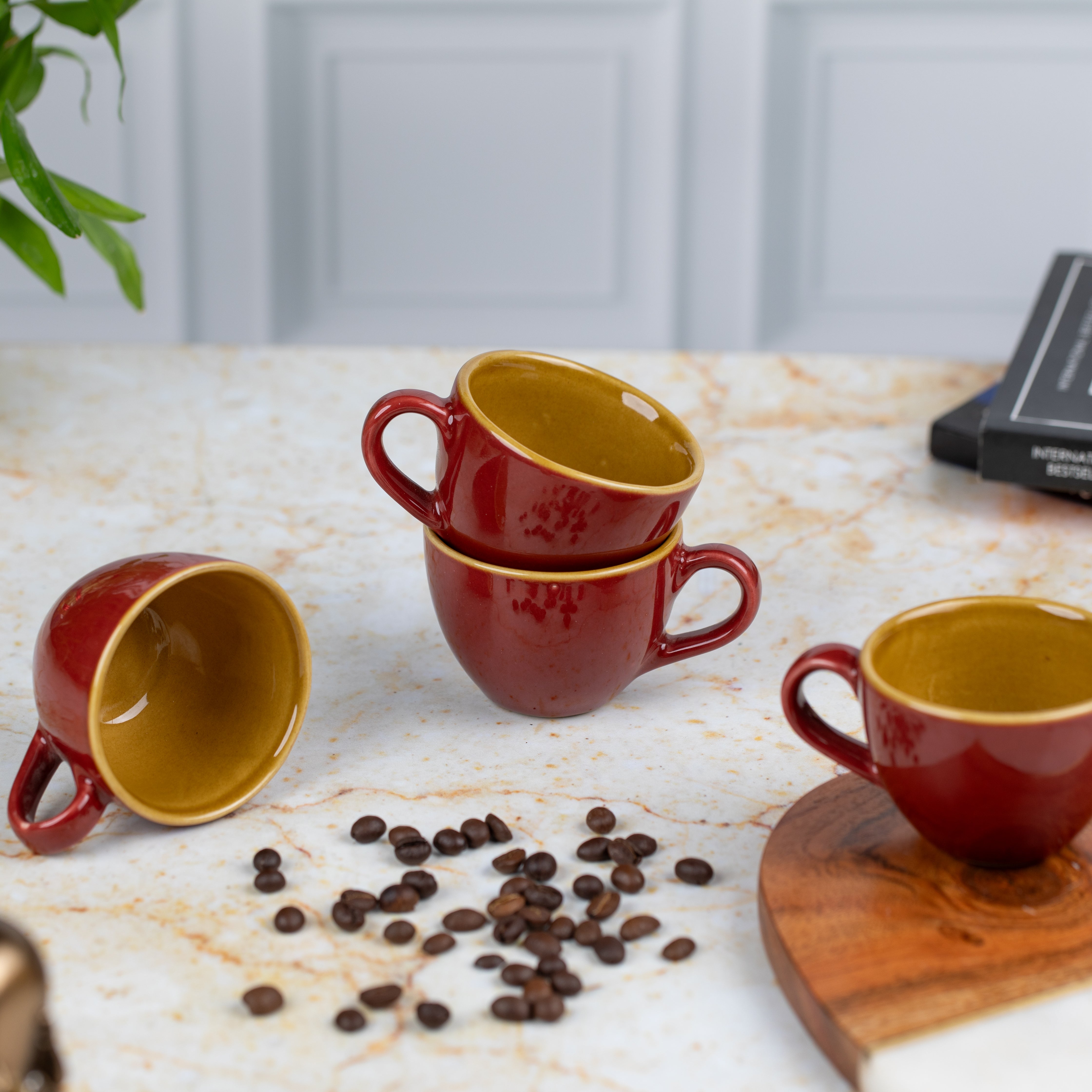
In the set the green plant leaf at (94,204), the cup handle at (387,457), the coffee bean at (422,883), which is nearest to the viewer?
the coffee bean at (422,883)

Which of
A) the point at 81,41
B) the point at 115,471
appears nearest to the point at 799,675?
the point at 115,471

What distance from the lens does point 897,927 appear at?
0.57 meters

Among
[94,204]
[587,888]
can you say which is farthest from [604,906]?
[94,204]

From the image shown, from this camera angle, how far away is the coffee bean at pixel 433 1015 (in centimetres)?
54

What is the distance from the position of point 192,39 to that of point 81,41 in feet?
0.72

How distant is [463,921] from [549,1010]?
0.25ft

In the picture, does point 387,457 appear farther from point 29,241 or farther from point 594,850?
point 29,241

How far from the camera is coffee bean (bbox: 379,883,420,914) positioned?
618 millimetres

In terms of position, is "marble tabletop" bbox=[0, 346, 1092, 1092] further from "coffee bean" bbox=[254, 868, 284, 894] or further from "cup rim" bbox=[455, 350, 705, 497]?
"cup rim" bbox=[455, 350, 705, 497]

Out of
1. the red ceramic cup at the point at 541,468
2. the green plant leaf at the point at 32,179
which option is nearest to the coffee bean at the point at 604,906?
the red ceramic cup at the point at 541,468

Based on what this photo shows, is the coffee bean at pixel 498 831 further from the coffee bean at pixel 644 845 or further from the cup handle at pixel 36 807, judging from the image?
the cup handle at pixel 36 807

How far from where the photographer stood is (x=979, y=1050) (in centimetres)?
50

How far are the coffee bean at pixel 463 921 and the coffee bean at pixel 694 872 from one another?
109 mm

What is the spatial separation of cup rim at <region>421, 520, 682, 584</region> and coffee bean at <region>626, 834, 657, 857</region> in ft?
0.51
